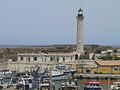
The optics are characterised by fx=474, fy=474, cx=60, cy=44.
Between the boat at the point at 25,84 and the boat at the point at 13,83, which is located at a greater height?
the boat at the point at 25,84

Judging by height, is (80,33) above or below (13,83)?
above

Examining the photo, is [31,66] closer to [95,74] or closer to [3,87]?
[95,74]

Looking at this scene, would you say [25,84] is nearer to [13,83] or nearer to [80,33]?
[13,83]

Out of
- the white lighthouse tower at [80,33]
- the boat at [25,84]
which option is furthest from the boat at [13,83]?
the white lighthouse tower at [80,33]

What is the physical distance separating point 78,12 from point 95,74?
21.2 m

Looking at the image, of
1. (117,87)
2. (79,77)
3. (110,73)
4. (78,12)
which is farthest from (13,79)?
(78,12)

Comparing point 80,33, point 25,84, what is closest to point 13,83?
point 25,84

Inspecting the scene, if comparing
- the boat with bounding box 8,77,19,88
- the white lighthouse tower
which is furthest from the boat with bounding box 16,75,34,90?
the white lighthouse tower

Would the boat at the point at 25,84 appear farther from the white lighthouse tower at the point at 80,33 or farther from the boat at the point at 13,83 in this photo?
the white lighthouse tower at the point at 80,33

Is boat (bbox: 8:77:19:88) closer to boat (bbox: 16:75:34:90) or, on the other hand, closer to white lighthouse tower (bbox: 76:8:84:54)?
boat (bbox: 16:75:34:90)

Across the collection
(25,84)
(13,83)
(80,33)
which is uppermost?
(80,33)

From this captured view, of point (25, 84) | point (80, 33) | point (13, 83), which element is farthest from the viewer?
point (80, 33)

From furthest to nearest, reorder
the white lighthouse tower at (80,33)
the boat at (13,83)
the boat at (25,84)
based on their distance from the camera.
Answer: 1. the white lighthouse tower at (80,33)
2. the boat at (13,83)
3. the boat at (25,84)

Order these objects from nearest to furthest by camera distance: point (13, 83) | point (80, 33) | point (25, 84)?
point (25, 84), point (13, 83), point (80, 33)
